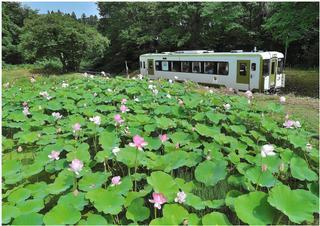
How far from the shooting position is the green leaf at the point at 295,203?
2182mm

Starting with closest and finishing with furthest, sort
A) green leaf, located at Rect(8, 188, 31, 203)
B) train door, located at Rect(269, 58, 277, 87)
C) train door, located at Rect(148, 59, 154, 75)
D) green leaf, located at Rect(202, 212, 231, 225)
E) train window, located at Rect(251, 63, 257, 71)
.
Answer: green leaf, located at Rect(202, 212, 231, 225) < green leaf, located at Rect(8, 188, 31, 203) < train window, located at Rect(251, 63, 257, 71) < train door, located at Rect(269, 58, 277, 87) < train door, located at Rect(148, 59, 154, 75)

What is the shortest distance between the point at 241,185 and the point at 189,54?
1372 centimetres

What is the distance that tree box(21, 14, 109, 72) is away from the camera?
23391 mm

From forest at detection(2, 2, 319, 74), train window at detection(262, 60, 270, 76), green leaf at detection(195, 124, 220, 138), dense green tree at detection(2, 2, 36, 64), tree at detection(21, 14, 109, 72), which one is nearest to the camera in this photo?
green leaf at detection(195, 124, 220, 138)

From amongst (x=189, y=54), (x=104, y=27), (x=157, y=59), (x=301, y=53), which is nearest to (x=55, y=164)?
(x=189, y=54)

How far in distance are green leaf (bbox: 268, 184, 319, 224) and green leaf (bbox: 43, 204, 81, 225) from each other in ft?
4.37

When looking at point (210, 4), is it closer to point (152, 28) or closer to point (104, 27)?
point (152, 28)

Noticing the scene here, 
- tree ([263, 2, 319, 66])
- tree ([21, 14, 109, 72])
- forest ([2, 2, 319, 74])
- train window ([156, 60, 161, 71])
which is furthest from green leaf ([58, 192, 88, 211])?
tree ([21, 14, 109, 72])

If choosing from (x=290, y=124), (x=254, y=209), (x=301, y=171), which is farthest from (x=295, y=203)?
→ (x=290, y=124)

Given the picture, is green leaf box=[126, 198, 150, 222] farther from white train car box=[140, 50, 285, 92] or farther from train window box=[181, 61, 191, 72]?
train window box=[181, 61, 191, 72]

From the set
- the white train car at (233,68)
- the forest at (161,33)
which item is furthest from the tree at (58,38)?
the white train car at (233,68)

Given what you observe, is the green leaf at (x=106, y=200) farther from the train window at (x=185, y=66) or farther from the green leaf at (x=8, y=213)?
the train window at (x=185, y=66)

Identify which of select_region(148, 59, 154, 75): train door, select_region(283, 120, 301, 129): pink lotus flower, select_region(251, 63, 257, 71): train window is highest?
select_region(283, 120, 301, 129): pink lotus flower

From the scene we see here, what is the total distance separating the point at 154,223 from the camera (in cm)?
224
